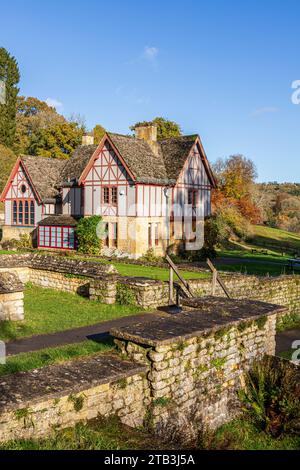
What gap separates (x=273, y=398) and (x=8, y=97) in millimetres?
67579

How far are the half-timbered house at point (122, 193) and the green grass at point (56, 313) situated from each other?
1536 cm

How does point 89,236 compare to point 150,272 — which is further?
point 89,236

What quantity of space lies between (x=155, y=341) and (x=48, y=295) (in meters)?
10.6

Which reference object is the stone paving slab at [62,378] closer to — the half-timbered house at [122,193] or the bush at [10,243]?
the half-timbered house at [122,193]

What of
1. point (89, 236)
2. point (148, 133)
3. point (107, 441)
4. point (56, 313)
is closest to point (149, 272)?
point (56, 313)

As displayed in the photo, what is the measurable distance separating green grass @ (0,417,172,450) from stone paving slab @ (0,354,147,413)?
483 millimetres

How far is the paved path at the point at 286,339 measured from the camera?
13778mm

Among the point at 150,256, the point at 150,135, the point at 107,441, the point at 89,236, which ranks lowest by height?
the point at 150,256

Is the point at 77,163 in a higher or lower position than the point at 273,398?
higher

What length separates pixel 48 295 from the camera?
55.1 feet

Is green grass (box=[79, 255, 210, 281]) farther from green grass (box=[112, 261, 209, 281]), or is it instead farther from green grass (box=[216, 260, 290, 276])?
green grass (box=[216, 260, 290, 276])

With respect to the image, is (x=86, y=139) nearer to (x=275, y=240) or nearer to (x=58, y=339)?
(x=275, y=240)

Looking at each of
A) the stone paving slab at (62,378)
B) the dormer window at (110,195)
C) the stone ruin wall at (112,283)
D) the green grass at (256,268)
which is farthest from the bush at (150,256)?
the stone paving slab at (62,378)

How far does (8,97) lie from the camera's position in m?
67.3
